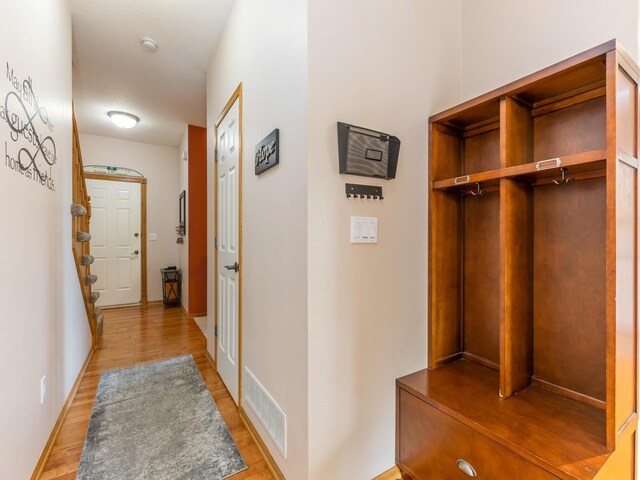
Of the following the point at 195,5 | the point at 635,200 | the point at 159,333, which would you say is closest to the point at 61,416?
the point at 159,333

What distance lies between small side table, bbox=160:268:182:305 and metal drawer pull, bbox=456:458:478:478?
4.53 meters

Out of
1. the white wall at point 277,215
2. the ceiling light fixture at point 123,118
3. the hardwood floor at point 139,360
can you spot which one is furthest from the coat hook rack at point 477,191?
the ceiling light fixture at point 123,118

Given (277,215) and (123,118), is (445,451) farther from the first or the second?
(123,118)

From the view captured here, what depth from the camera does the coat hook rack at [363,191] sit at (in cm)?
126

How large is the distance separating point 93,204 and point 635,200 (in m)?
5.79

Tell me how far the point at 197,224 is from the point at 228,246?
2.26m

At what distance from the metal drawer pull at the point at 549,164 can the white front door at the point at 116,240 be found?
17.6ft

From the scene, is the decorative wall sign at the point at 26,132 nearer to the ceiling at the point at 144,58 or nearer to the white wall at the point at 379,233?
the ceiling at the point at 144,58

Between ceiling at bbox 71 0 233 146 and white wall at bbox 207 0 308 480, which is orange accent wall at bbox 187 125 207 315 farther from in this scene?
white wall at bbox 207 0 308 480

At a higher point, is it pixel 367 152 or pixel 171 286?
pixel 367 152

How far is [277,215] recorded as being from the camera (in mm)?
1404

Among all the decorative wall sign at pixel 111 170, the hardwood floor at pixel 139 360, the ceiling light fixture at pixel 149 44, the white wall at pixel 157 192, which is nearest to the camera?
the hardwood floor at pixel 139 360

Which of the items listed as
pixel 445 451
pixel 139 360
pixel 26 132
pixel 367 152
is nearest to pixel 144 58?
pixel 26 132

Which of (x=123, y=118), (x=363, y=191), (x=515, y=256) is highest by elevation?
(x=123, y=118)
